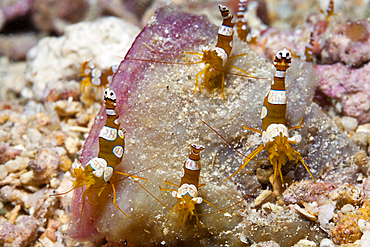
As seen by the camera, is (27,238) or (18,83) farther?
(18,83)

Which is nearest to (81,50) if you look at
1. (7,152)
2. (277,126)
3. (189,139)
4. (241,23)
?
(7,152)

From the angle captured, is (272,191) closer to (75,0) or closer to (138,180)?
(138,180)

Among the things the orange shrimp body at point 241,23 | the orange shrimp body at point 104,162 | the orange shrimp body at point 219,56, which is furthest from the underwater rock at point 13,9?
the orange shrimp body at point 219,56

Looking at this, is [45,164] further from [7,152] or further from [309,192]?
[309,192]

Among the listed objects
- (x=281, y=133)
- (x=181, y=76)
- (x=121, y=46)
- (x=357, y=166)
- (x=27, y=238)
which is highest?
(x=121, y=46)

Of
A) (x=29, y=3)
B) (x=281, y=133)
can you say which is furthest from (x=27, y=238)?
(x=29, y=3)

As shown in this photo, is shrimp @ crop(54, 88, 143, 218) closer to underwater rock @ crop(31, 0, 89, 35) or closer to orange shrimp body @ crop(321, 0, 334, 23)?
orange shrimp body @ crop(321, 0, 334, 23)

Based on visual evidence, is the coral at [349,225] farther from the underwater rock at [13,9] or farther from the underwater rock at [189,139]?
the underwater rock at [13,9]
